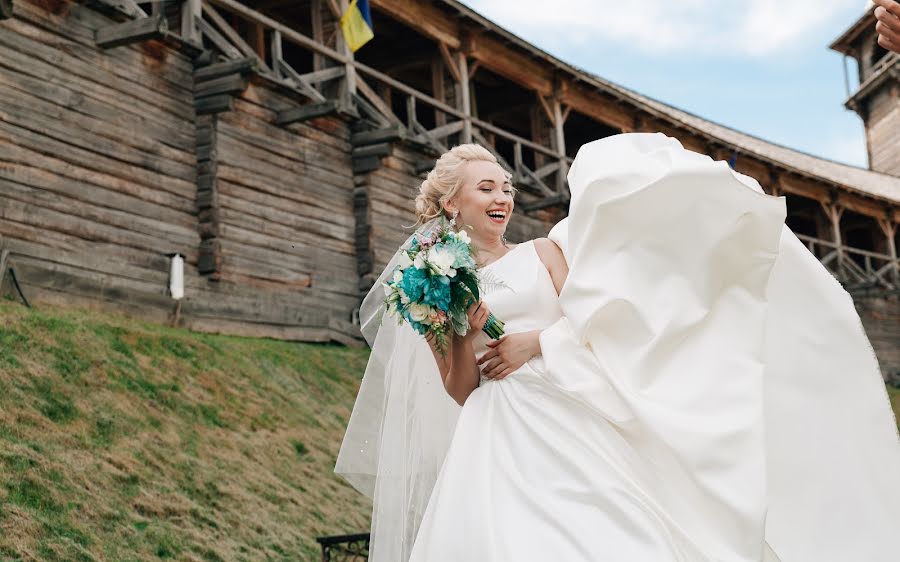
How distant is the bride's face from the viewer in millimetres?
4023

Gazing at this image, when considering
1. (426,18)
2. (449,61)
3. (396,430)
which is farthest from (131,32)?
(396,430)

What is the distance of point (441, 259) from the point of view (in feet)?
11.1

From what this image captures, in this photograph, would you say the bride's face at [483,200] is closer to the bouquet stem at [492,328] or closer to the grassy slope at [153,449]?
the bouquet stem at [492,328]

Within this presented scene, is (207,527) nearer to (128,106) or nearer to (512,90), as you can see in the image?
(128,106)

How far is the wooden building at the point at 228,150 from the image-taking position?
9781 millimetres

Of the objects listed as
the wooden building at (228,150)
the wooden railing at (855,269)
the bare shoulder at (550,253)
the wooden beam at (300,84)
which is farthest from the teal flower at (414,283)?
the wooden railing at (855,269)

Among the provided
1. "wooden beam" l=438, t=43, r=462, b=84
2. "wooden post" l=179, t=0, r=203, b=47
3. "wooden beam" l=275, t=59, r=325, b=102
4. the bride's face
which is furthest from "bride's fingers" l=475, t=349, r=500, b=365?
"wooden beam" l=438, t=43, r=462, b=84

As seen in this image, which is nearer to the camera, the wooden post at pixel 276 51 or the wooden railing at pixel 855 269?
the wooden post at pixel 276 51

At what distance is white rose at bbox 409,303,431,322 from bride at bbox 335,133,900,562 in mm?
244

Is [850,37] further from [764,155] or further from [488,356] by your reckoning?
[488,356]

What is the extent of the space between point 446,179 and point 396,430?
0.99m

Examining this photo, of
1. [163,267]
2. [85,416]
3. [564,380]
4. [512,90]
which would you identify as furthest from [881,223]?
[564,380]

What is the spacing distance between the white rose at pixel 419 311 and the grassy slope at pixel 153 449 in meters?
2.83

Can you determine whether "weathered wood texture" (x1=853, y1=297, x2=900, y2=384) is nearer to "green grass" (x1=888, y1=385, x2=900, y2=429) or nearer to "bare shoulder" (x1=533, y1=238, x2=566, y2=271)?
"green grass" (x1=888, y1=385, x2=900, y2=429)
